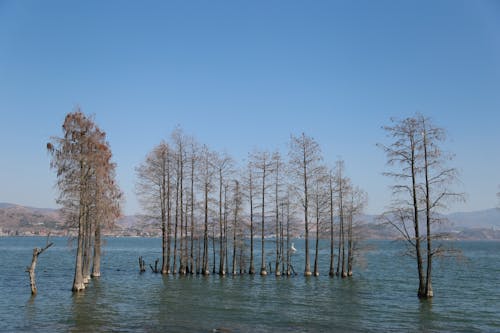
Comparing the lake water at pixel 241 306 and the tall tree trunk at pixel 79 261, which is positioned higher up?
the tall tree trunk at pixel 79 261

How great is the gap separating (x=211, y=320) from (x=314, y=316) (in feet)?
19.3

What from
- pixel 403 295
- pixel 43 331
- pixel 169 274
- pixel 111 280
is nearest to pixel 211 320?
pixel 43 331

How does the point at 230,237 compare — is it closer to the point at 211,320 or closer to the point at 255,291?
the point at 255,291

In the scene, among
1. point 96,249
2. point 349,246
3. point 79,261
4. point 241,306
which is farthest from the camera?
point 349,246

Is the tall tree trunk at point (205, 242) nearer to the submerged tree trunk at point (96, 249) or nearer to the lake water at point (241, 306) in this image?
the lake water at point (241, 306)

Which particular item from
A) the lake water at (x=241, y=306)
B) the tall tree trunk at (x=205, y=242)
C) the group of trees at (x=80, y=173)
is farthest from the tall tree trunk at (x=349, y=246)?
the group of trees at (x=80, y=173)

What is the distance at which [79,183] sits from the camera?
31734 millimetres

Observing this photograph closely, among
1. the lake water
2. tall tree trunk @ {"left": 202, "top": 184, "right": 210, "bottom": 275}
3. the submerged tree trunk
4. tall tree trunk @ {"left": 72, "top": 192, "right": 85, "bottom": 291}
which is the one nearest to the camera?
the lake water

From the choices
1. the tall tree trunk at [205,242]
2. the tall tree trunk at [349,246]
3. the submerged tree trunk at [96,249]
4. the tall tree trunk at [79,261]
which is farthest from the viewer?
the tall tree trunk at [205,242]

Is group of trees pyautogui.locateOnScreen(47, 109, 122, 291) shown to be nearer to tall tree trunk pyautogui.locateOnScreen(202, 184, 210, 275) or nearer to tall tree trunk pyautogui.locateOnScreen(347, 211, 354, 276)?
tall tree trunk pyautogui.locateOnScreen(202, 184, 210, 275)

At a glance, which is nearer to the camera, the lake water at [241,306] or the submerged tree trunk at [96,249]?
the lake water at [241,306]

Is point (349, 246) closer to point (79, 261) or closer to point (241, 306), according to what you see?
point (241, 306)

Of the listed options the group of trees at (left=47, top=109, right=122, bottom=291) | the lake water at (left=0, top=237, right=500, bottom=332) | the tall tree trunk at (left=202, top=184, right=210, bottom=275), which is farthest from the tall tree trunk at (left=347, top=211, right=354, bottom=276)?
the group of trees at (left=47, top=109, right=122, bottom=291)

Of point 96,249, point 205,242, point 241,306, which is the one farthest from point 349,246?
point 96,249
